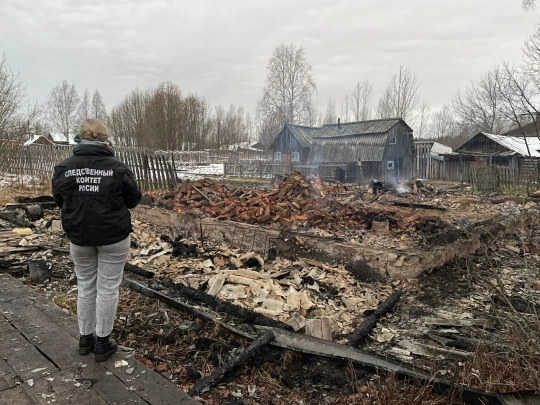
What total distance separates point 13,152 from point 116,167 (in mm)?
16112

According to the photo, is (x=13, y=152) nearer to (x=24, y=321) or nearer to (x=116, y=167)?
(x=24, y=321)

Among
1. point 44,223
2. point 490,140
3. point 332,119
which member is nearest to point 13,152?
point 44,223

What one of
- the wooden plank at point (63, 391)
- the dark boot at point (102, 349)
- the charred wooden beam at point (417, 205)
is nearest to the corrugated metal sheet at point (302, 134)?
the charred wooden beam at point (417, 205)

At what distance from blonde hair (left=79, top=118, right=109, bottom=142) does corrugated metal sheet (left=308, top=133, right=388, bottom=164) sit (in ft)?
76.0

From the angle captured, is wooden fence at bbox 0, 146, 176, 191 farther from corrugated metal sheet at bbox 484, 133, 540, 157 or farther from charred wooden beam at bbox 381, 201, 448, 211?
corrugated metal sheet at bbox 484, 133, 540, 157

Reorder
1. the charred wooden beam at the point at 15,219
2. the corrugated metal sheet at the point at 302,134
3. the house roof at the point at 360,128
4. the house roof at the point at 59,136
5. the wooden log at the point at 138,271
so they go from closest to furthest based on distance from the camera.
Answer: the wooden log at the point at 138,271, the charred wooden beam at the point at 15,219, the house roof at the point at 360,128, the corrugated metal sheet at the point at 302,134, the house roof at the point at 59,136

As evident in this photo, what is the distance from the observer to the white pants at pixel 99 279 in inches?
106

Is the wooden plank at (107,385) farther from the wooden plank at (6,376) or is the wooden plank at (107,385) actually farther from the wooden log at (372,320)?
the wooden log at (372,320)

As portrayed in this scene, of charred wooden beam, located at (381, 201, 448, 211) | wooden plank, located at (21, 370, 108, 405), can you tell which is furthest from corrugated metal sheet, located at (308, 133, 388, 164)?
wooden plank, located at (21, 370, 108, 405)

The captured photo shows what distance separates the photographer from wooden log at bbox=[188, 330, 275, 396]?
2.62 m

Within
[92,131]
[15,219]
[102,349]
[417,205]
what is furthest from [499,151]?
[102,349]

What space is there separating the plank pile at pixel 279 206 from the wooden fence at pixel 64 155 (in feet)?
11.2

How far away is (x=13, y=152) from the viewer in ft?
50.1

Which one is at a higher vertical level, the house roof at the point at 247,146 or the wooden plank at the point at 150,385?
the house roof at the point at 247,146
